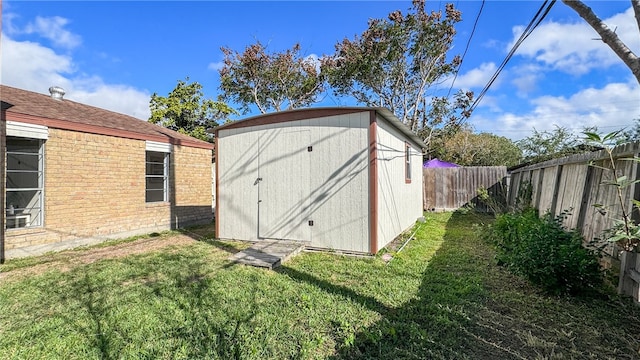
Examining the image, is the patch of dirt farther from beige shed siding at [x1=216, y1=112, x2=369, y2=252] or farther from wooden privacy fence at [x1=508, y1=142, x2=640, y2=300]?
wooden privacy fence at [x1=508, y1=142, x2=640, y2=300]

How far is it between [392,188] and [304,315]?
429 centimetres

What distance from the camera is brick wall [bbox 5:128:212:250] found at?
6250mm

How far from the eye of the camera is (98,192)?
7.16 m

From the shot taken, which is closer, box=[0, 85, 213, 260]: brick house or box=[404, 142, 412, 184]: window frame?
box=[0, 85, 213, 260]: brick house

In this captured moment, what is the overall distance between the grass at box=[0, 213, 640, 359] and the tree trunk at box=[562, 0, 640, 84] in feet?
7.14

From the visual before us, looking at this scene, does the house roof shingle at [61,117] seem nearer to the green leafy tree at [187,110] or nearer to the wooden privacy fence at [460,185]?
the wooden privacy fence at [460,185]

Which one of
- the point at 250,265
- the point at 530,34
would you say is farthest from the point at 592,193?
the point at 250,265

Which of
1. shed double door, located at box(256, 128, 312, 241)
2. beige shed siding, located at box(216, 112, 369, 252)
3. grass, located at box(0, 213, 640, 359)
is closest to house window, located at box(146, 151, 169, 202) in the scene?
beige shed siding, located at box(216, 112, 369, 252)

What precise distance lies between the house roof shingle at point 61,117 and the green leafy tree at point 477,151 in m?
20.1

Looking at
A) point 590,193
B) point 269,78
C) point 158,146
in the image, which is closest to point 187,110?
point 269,78

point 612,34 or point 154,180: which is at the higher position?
point 612,34

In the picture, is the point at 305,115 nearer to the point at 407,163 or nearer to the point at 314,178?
the point at 314,178

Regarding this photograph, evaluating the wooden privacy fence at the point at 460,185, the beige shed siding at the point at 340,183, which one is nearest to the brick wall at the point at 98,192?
the beige shed siding at the point at 340,183

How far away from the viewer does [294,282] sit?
4188mm
